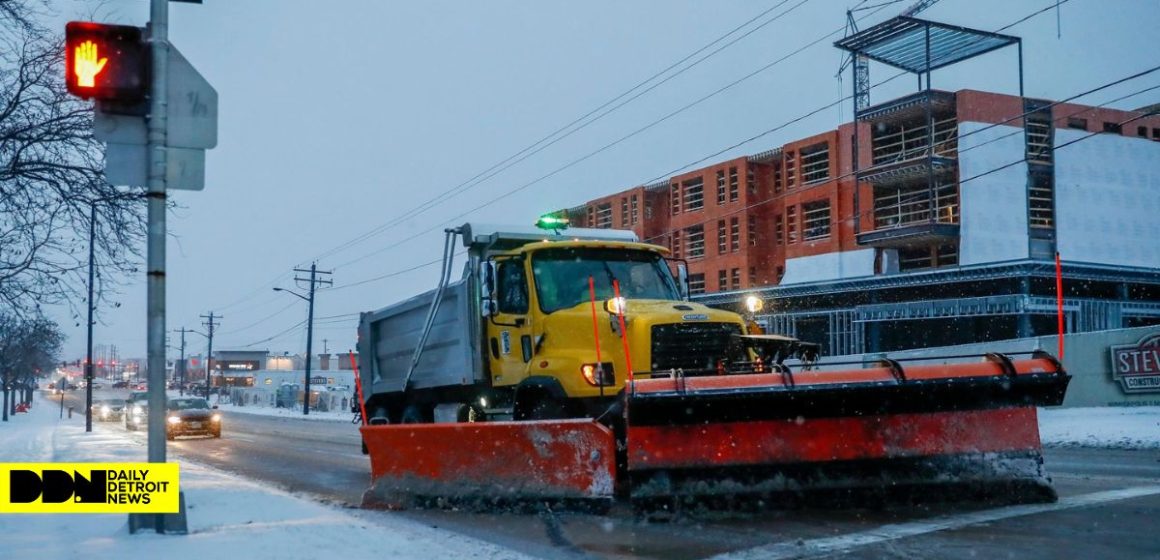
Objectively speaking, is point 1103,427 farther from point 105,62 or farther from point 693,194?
point 693,194

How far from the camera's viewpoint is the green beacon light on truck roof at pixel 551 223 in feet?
42.0

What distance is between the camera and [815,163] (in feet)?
161

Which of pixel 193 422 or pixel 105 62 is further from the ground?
pixel 105 62

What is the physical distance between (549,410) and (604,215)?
55031 millimetres

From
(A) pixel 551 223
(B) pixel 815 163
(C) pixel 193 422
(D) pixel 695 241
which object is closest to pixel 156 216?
(A) pixel 551 223

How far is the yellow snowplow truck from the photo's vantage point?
27.8 ft

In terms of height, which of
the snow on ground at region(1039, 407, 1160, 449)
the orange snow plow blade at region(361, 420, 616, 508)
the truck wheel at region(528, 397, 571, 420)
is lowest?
the snow on ground at region(1039, 407, 1160, 449)

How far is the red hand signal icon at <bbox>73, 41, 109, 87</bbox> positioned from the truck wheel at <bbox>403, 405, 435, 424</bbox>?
7474 millimetres

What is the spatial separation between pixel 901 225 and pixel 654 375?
35157 mm

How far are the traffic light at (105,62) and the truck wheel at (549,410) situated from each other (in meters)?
4.86

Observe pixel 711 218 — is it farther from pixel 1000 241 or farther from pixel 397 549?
pixel 397 549

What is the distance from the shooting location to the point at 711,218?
5456 centimetres

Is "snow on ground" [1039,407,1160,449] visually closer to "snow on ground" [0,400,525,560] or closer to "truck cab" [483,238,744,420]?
"truck cab" [483,238,744,420]

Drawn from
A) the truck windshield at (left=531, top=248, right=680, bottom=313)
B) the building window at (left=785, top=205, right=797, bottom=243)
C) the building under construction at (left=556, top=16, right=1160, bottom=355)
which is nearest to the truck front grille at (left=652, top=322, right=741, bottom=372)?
the truck windshield at (left=531, top=248, right=680, bottom=313)
